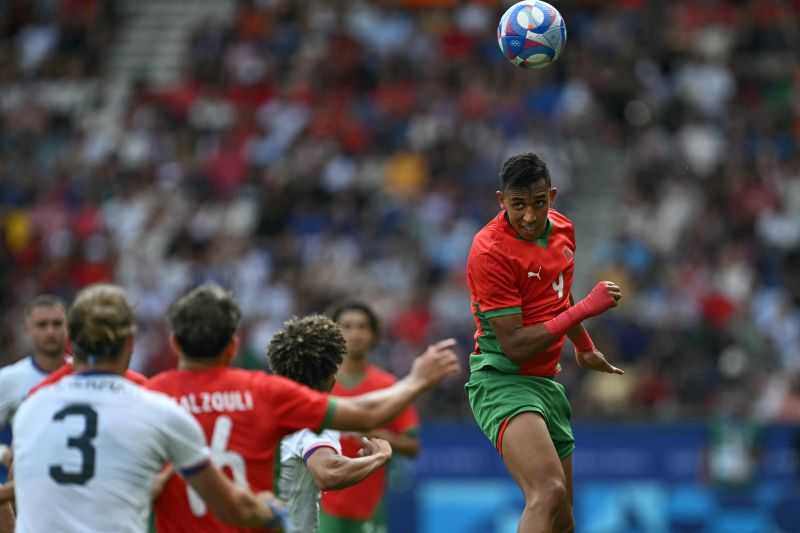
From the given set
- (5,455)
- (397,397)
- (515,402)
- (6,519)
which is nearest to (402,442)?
(515,402)

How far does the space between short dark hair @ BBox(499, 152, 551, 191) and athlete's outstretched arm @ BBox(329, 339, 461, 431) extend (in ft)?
6.86

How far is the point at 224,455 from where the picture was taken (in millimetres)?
6156

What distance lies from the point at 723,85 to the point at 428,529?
842 centimetres

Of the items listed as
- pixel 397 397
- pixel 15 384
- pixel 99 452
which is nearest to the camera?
pixel 99 452

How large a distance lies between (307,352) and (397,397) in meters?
1.05

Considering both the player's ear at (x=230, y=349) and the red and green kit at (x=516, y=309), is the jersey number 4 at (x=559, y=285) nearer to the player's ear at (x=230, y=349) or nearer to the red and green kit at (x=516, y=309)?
the red and green kit at (x=516, y=309)

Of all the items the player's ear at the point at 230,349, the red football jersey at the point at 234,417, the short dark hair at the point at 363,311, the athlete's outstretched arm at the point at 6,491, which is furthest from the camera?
the short dark hair at the point at 363,311

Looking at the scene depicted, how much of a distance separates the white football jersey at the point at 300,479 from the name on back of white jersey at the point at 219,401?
0.90 m

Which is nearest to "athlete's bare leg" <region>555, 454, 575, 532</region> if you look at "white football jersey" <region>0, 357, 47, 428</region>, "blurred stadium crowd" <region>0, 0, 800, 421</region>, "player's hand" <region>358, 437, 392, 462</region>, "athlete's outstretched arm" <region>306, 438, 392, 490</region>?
"player's hand" <region>358, 437, 392, 462</region>

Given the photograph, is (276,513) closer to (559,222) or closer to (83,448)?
(83,448)

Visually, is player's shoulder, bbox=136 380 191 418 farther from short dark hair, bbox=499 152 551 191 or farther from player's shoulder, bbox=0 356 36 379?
player's shoulder, bbox=0 356 36 379

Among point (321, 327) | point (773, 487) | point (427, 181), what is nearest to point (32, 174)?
point (427, 181)

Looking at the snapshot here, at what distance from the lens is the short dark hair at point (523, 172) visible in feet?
25.9

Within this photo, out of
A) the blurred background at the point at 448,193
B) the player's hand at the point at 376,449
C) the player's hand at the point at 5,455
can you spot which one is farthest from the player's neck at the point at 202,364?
the blurred background at the point at 448,193
